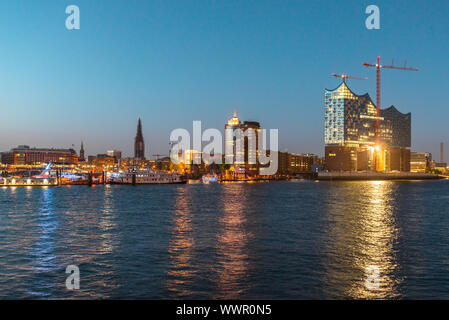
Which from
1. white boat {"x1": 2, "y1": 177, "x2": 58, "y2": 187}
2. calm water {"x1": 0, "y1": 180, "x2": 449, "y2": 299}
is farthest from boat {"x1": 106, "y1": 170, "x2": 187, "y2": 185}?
calm water {"x1": 0, "y1": 180, "x2": 449, "y2": 299}

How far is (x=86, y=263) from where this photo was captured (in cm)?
2108

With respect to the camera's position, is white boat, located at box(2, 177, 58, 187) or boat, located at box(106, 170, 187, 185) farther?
boat, located at box(106, 170, 187, 185)

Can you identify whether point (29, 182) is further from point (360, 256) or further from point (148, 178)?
point (360, 256)

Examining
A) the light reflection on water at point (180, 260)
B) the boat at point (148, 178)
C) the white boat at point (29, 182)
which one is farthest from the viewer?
the boat at point (148, 178)

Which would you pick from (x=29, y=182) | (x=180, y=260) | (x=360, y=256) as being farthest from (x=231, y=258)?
(x=29, y=182)

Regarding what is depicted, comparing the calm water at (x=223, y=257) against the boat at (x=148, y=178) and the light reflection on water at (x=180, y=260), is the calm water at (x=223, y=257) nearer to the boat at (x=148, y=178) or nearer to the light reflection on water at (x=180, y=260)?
the light reflection on water at (x=180, y=260)

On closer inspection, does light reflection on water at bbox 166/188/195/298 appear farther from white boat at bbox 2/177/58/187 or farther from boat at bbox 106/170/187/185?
white boat at bbox 2/177/58/187

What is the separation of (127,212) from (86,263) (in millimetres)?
25670

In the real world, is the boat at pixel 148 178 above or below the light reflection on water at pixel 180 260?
above

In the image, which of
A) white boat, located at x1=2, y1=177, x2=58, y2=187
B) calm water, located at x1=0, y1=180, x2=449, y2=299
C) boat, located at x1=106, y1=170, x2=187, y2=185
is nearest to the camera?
calm water, located at x1=0, y1=180, x2=449, y2=299

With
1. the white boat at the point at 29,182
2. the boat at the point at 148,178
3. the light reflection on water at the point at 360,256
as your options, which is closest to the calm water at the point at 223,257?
the light reflection on water at the point at 360,256

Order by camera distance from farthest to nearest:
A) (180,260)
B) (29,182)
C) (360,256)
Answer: (29,182)
(360,256)
(180,260)

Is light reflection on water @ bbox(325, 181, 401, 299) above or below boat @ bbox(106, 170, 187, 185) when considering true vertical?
below
